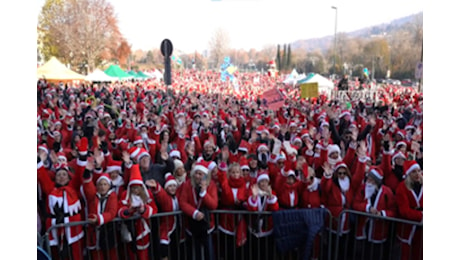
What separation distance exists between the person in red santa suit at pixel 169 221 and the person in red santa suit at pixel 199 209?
109 millimetres

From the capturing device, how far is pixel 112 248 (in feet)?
14.3

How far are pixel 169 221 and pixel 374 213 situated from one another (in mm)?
2411

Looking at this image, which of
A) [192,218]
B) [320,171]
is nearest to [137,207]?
[192,218]

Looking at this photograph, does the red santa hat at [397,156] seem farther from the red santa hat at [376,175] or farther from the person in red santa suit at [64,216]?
the person in red santa suit at [64,216]

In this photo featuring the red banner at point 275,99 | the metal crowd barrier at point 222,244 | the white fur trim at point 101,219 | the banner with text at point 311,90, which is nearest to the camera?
the white fur trim at point 101,219

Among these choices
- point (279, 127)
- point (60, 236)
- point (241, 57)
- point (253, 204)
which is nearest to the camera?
point (60, 236)

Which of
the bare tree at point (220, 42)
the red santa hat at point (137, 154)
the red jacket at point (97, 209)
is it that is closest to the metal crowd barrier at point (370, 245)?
the red jacket at point (97, 209)

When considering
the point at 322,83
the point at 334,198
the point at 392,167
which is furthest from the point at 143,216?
the point at 322,83

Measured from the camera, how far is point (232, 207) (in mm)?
4723

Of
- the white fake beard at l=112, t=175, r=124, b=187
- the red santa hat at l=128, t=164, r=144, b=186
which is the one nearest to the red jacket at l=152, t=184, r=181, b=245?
the red santa hat at l=128, t=164, r=144, b=186

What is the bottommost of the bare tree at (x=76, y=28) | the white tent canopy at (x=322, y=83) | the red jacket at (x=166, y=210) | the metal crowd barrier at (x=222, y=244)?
the metal crowd barrier at (x=222, y=244)

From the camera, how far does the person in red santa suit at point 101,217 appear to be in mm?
4090

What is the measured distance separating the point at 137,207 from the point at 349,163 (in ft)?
12.6

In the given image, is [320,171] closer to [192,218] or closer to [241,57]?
[192,218]
